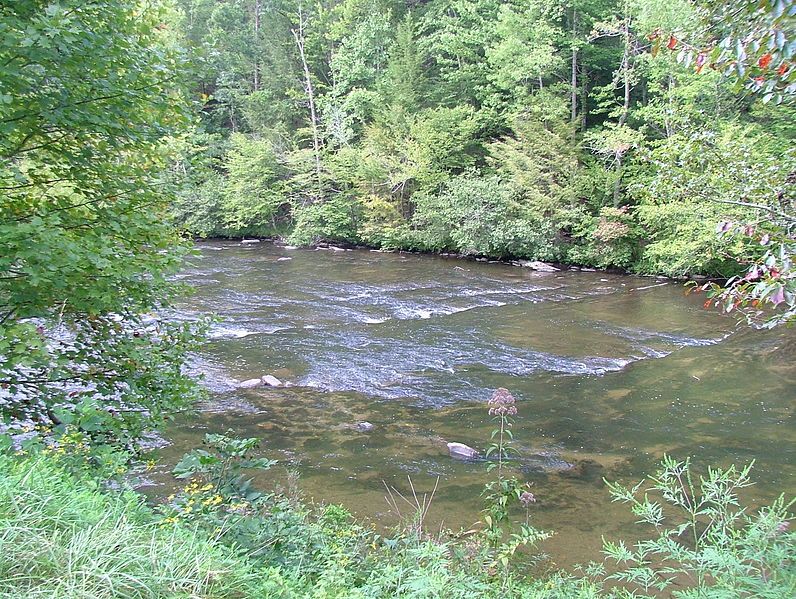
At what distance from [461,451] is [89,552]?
5.60 m

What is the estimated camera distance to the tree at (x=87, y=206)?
3.89 metres

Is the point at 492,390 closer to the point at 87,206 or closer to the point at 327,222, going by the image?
the point at 87,206

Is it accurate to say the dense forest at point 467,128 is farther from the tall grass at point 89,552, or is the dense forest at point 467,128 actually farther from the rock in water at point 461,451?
the tall grass at point 89,552

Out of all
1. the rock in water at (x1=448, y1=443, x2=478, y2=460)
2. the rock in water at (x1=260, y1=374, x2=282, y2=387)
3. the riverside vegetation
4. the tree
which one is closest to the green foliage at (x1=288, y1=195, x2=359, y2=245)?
the rock in water at (x1=260, y1=374, x2=282, y2=387)

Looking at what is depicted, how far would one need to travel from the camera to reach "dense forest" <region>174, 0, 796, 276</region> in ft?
65.5

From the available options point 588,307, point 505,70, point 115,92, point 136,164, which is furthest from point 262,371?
point 505,70

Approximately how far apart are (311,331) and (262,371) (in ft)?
9.41

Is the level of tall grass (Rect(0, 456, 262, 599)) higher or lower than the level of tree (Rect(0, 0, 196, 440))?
lower

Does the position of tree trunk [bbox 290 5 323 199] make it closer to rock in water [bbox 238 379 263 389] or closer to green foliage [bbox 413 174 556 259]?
green foliage [bbox 413 174 556 259]

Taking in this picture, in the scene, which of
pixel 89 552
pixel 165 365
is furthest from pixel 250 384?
pixel 89 552

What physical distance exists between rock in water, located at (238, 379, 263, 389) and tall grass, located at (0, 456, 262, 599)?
6.82 meters

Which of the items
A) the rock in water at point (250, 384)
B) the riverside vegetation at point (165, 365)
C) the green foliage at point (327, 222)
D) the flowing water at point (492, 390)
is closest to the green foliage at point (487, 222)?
the flowing water at point (492, 390)

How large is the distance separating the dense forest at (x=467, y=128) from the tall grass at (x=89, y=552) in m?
12.8

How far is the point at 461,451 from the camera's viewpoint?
7.36m
